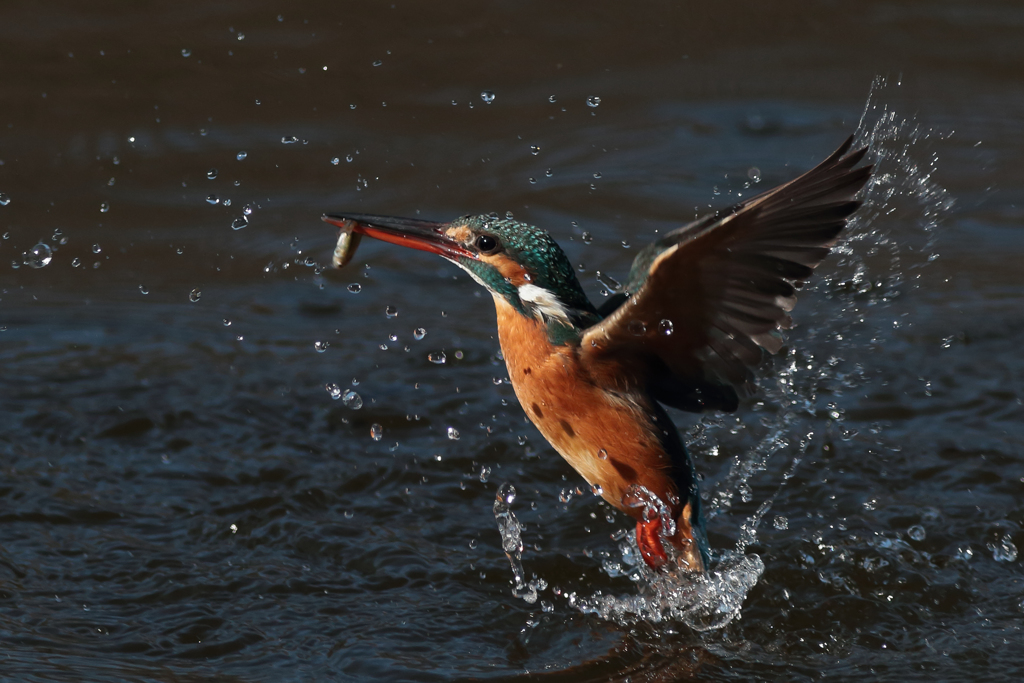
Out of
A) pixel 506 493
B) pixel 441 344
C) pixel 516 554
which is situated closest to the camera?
pixel 516 554

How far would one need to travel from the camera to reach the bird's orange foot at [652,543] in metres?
3.26

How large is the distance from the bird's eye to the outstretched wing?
36cm

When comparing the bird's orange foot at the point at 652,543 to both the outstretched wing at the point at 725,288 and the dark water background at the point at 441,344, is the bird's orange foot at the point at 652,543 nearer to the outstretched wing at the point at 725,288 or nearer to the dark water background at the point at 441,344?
the dark water background at the point at 441,344

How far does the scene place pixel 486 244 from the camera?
3203 millimetres

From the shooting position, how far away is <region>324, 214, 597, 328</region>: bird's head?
3.13 m

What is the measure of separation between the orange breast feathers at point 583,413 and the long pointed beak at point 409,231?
0.19 m

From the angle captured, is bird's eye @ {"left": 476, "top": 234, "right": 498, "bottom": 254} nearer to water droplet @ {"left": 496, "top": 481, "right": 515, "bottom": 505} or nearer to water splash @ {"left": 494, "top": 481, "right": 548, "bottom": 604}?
water splash @ {"left": 494, "top": 481, "right": 548, "bottom": 604}

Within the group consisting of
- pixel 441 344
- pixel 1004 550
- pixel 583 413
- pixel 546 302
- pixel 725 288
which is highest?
pixel 725 288

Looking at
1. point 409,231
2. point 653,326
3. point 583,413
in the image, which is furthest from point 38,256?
point 653,326

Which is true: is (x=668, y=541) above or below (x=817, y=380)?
below

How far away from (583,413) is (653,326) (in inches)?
13.3

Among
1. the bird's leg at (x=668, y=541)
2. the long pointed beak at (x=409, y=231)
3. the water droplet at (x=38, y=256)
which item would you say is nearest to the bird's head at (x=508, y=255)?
the long pointed beak at (x=409, y=231)

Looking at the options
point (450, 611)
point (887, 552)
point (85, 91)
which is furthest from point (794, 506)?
point (85, 91)

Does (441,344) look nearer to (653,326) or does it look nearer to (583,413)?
(583,413)
